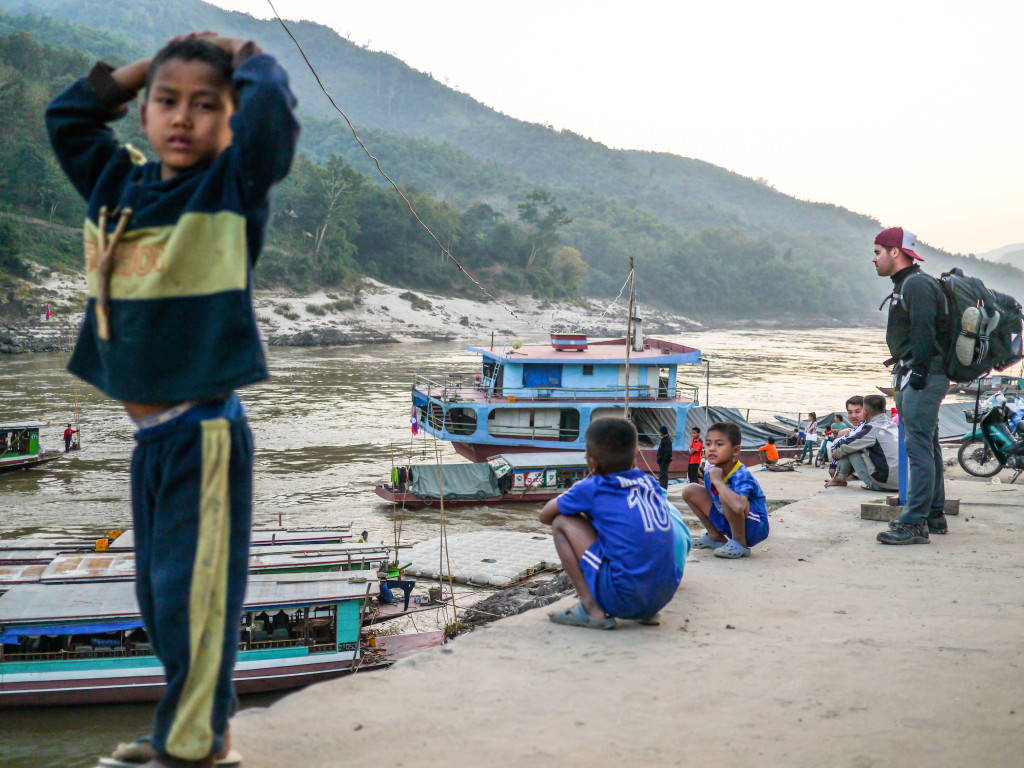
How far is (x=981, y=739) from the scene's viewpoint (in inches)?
99.0

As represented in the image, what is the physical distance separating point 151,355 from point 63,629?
23.9 ft

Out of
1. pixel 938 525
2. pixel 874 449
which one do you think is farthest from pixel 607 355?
pixel 938 525

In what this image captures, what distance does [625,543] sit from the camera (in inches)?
136

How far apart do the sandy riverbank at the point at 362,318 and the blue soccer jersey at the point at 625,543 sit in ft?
119

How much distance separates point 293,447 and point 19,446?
22.4 feet

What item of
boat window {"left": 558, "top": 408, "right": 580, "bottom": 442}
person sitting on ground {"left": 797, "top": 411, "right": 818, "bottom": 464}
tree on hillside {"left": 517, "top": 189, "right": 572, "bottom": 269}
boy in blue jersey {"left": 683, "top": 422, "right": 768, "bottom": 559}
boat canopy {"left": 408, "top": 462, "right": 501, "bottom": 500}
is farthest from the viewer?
tree on hillside {"left": 517, "top": 189, "right": 572, "bottom": 269}

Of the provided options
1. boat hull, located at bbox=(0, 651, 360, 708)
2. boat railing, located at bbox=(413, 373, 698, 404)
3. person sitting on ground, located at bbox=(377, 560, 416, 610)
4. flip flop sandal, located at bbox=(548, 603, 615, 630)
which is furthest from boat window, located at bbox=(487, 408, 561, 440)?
flip flop sandal, located at bbox=(548, 603, 615, 630)

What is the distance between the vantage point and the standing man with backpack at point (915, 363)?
504 cm

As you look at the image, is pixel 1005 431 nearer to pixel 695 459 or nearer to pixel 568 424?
pixel 695 459

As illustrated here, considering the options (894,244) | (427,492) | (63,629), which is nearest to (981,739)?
(894,244)

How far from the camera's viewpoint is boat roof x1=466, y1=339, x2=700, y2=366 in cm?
2178

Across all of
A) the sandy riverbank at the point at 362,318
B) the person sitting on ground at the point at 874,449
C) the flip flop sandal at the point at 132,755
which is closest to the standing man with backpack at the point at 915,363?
the person sitting on ground at the point at 874,449

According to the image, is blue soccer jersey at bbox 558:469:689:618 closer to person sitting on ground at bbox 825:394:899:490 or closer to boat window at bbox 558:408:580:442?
person sitting on ground at bbox 825:394:899:490

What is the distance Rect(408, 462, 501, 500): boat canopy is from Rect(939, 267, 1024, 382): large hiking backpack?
13.4 m
